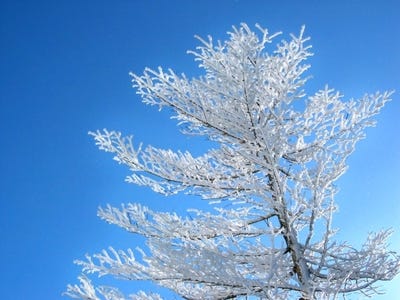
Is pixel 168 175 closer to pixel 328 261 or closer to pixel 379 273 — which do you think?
pixel 328 261

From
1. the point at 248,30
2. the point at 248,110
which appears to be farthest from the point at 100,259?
the point at 248,30

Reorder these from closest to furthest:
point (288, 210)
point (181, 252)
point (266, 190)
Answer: point (181, 252)
point (266, 190)
point (288, 210)

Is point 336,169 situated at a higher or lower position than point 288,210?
higher

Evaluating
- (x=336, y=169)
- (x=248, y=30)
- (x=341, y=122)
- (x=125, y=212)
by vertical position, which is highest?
(x=248, y=30)

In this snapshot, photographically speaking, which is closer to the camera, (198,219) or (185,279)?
(185,279)

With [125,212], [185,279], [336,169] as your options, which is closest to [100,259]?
[125,212]

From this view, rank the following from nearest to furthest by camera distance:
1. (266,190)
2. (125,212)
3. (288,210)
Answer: (266,190), (288,210), (125,212)

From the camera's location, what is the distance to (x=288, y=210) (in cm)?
516

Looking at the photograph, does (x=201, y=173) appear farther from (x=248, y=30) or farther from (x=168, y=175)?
(x=248, y=30)

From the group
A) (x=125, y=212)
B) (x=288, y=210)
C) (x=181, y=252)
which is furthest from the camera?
(x=125, y=212)

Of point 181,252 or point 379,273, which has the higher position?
point 379,273

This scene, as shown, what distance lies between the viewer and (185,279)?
452 centimetres

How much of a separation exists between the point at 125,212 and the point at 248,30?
118 inches

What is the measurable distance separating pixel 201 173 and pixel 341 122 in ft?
7.20
